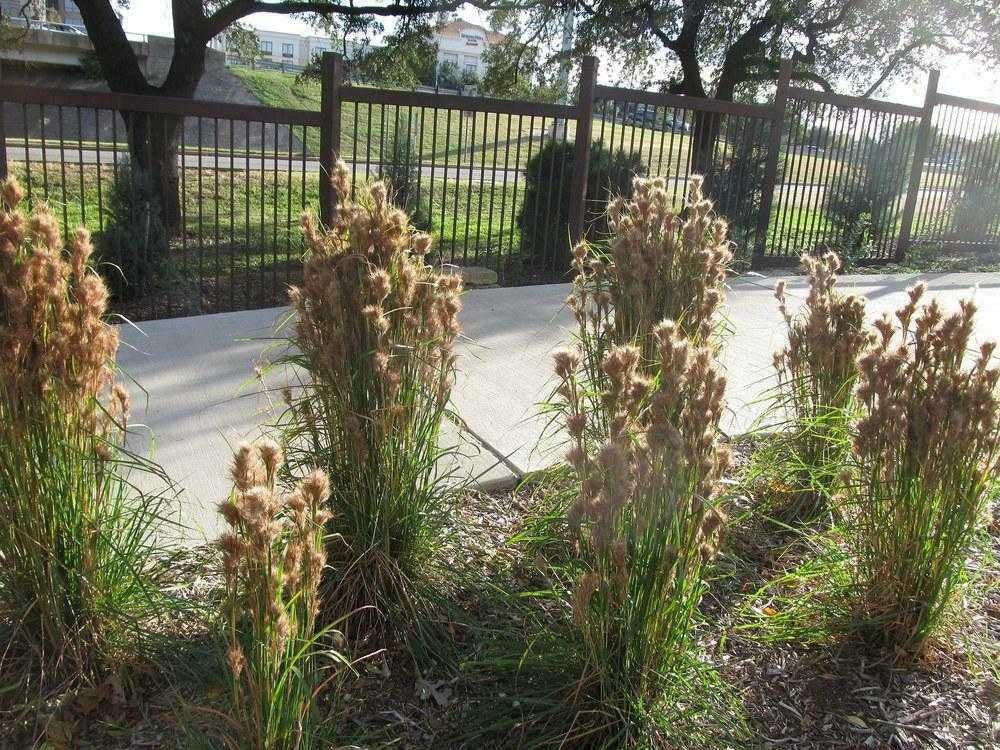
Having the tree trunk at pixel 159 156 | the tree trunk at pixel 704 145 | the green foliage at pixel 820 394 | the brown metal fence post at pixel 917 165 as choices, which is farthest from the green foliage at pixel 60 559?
the brown metal fence post at pixel 917 165

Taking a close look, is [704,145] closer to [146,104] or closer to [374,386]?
[146,104]

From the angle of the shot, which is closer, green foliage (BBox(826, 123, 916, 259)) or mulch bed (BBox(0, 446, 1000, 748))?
mulch bed (BBox(0, 446, 1000, 748))

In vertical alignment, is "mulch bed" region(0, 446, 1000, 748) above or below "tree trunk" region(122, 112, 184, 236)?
below

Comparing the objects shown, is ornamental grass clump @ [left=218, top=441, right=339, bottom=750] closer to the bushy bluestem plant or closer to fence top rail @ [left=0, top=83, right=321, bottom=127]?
the bushy bluestem plant

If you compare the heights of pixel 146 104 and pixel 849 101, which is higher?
pixel 849 101

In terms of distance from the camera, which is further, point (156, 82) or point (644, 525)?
point (156, 82)

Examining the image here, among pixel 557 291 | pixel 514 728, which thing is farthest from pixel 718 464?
pixel 557 291

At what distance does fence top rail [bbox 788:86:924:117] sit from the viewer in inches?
425

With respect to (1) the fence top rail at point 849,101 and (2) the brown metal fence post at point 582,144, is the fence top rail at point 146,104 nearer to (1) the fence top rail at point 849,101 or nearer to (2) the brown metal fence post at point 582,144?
(2) the brown metal fence post at point 582,144

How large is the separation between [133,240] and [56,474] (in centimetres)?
602

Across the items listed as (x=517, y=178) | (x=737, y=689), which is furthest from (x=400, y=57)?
(x=737, y=689)

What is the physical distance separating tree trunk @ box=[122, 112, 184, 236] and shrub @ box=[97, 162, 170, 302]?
202 millimetres

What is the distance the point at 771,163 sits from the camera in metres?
10.6

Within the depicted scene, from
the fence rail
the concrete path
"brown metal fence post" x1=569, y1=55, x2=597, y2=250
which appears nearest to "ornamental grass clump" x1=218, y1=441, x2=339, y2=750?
the concrete path
